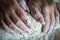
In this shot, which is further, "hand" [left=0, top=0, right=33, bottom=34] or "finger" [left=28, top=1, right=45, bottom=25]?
"finger" [left=28, top=1, right=45, bottom=25]

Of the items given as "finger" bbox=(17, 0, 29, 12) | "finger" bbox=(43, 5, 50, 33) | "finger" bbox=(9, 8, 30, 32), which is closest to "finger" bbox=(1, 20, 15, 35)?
"finger" bbox=(9, 8, 30, 32)

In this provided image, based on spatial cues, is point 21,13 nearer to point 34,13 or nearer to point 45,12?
point 34,13

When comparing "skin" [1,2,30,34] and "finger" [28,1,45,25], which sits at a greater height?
"finger" [28,1,45,25]

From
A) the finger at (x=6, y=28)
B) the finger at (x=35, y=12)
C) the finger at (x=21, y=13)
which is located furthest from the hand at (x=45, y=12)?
the finger at (x=6, y=28)

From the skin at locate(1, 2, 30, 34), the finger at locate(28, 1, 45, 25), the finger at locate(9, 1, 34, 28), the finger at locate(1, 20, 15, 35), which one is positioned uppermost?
the finger at locate(28, 1, 45, 25)

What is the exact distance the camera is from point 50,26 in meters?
1.90

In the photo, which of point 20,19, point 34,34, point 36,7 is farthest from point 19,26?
point 36,7

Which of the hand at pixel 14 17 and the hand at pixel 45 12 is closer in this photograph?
the hand at pixel 14 17

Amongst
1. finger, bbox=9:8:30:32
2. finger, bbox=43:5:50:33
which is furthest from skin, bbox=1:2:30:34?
finger, bbox=43:5:50:33

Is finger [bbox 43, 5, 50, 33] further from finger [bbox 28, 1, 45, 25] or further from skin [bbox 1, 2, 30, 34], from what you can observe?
skin [bbox 1, 2, 30, 34]

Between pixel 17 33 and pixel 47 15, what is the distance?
52 centimetres

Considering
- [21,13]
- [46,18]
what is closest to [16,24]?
[21,13]

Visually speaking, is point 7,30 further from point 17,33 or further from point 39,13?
point 39,13

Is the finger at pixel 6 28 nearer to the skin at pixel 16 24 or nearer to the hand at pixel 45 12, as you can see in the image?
the skin at pixel 16 24
